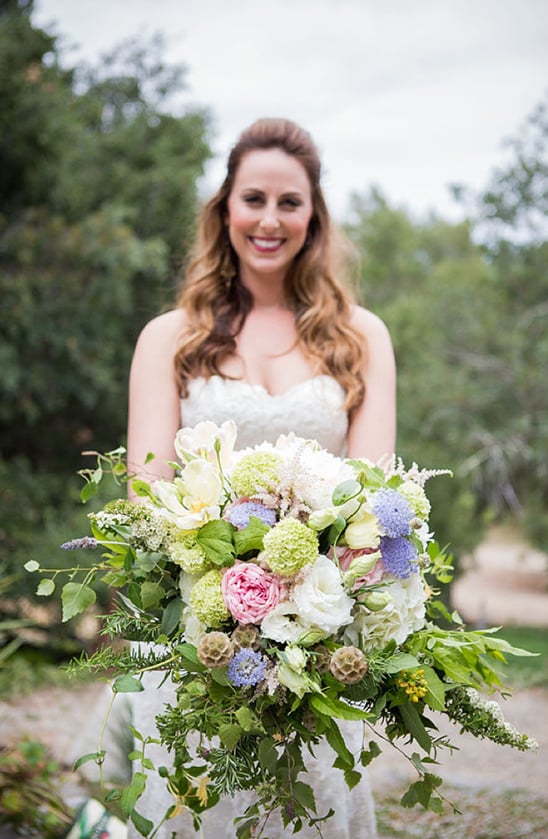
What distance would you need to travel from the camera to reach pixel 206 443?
75.0 inches

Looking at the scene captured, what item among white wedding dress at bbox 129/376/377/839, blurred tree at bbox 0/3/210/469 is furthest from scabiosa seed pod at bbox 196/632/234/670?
blurred tree at bbox 0/3/210/469

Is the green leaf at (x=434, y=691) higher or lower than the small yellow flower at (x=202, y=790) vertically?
higher

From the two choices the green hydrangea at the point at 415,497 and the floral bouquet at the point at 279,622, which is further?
the green hydrangea at the point at 415,497

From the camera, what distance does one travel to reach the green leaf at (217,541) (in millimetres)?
Result: 1680

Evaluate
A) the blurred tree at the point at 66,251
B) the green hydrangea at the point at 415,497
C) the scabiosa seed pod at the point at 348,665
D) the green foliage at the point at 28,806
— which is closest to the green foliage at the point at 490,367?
the blurred tree at the point at 66,251

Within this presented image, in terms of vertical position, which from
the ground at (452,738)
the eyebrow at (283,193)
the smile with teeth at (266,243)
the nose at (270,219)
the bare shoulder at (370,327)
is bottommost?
the ground at (452,738)

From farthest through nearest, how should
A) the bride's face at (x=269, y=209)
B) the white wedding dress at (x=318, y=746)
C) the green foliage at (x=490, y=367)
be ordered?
the green foliage at (x=490, y=367) → the bride's face at (x=269, y=209) → the white wedding dress at (x=318, y=746)

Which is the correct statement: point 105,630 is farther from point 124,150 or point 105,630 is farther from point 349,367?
point 124,150

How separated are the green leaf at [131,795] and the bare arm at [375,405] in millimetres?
1166

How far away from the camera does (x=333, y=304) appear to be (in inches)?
111

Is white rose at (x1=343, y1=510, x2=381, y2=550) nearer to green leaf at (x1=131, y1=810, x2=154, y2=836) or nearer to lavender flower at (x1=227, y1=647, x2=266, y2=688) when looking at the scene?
lavender flower at (x1=227, y1=647, x2=266, y2=688)

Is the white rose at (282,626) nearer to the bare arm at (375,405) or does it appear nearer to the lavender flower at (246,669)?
the lavender flower at (246,669)

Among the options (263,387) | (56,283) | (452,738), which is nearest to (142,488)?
(263,387)

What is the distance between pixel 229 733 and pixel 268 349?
1472mm
